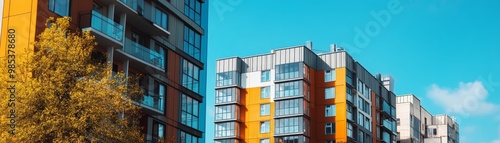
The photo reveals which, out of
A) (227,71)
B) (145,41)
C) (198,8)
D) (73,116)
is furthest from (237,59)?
(73,116)

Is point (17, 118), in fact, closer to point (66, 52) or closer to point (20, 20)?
point (66, 52)

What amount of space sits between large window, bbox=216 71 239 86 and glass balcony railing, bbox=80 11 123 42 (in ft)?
138

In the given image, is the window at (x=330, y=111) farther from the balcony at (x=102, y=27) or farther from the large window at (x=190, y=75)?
the balcony at (x=102, y=27)

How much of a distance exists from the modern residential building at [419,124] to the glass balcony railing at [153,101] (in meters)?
59.9

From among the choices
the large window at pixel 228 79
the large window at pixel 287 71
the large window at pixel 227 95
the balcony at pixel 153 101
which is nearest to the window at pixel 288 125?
the large window at pixel 287 71

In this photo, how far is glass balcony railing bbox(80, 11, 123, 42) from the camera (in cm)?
3173

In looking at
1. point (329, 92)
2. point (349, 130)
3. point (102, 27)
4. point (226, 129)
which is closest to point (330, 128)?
point (349, 130)

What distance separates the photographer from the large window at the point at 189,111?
4178 cm

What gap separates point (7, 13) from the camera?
1188 inches

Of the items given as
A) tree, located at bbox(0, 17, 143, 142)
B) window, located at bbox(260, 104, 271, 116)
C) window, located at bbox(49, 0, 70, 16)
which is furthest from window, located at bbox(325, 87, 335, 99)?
tree, located at bbox(0, 17, 143, 142)

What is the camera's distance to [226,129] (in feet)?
247

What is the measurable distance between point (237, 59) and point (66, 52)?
51.1 m

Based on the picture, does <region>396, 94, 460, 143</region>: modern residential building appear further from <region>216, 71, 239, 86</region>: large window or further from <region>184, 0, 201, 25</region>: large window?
<region>184, 0, 201, 25</region>: large window

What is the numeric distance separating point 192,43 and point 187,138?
571 cm
